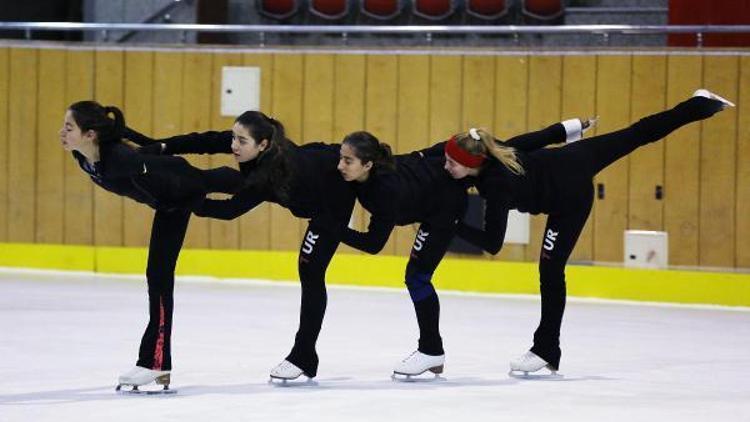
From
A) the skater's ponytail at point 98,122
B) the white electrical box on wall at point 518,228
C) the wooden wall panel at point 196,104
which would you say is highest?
the wooden wall panel at point 196,104

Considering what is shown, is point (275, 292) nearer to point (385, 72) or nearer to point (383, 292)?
point (383, 292)

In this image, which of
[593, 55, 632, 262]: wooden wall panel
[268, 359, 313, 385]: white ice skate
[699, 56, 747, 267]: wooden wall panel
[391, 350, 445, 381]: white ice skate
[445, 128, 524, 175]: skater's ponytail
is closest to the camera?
[268, 359, 313, 385]: white ice skate

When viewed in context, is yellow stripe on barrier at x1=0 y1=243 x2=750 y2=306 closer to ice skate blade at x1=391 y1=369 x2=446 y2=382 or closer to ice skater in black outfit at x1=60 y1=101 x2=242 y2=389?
ice skate blade at x1=391 y1=369 x2=446 y2=382

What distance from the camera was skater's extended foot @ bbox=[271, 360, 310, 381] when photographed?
6473mm

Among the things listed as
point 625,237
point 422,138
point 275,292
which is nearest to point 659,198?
point 625,237

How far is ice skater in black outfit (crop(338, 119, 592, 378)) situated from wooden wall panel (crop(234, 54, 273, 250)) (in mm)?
6174

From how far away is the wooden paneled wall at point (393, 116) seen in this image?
11962 mm

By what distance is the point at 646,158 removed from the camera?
39.7 ft

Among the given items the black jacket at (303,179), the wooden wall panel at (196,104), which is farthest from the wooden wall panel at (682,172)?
the black jacket at (303,179)

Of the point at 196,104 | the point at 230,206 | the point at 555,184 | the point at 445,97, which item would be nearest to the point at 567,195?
the point at 555,184

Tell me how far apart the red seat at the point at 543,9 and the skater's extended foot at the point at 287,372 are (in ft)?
25.3

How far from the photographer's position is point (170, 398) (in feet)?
19.6

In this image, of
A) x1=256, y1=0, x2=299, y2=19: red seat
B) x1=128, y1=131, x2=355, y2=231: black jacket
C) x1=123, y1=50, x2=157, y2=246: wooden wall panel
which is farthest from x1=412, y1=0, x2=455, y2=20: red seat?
x1=128, y1=131, x2=355, y2=231: black jacket

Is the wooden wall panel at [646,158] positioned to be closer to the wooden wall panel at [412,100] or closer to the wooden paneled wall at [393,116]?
the wooden paneled wall at [393,116]
